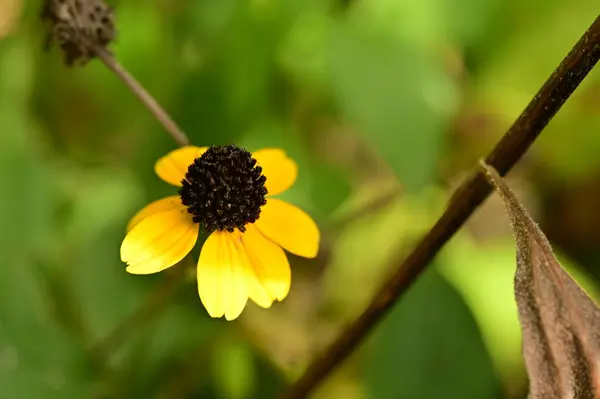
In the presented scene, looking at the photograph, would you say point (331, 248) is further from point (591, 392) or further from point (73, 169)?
point (591, 392)

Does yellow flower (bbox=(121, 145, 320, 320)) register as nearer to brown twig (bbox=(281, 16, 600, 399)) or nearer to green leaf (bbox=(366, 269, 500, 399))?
brown twig (bbox=(281, 16, 600, 399))

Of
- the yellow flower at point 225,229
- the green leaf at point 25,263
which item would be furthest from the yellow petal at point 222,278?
the green leaf at point 25,263

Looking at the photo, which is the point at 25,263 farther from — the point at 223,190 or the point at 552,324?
the point at 552,324

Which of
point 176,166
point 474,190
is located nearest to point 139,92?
point 176,166

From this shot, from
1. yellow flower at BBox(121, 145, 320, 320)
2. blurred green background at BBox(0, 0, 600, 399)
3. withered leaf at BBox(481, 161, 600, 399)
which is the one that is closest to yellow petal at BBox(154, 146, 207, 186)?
yellow flower at BBox(121, 145, 320, 320)

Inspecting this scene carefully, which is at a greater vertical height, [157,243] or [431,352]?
[157,243]
